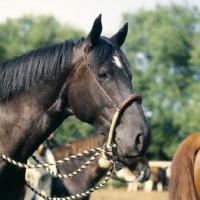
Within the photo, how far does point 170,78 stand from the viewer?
112 feet

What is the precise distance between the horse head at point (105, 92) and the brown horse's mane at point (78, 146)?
201 inches

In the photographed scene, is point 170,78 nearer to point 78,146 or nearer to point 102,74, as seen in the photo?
point 78,146

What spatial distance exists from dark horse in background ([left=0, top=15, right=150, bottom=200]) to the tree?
27.9 m

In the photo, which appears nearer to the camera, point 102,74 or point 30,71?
point 102,74

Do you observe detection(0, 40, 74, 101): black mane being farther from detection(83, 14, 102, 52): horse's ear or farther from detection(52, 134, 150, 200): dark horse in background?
detection(52, 134, 150, 200): dark horse in background

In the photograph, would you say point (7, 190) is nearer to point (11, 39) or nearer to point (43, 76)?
point (43, 76)

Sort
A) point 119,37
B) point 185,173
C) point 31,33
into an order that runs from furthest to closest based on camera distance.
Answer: point 31,33, point 185,173, point 119,37

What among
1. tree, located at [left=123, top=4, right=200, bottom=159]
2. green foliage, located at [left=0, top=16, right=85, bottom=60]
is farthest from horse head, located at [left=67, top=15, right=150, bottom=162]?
green foliage, located at [left=0, top=16, right=85, bottom=60]

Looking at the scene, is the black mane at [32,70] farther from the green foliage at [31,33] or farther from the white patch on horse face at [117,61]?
the green foliage at [31,33]

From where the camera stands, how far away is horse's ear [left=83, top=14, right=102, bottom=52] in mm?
3178

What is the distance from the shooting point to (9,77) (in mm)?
3365

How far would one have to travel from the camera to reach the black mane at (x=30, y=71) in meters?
3.36

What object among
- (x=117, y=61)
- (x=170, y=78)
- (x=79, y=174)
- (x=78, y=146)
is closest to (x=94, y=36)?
(x=117, y=61)

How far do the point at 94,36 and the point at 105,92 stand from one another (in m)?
0.44
